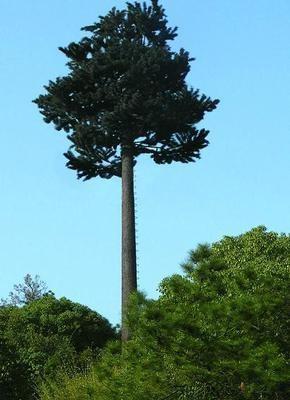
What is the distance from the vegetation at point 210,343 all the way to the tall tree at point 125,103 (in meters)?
22.8

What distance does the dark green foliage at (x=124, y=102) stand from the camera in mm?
40781

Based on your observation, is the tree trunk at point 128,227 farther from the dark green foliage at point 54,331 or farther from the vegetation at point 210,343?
the vegetation at point 210,343

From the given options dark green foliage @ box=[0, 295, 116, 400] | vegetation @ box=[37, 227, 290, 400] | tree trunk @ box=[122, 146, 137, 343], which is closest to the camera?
vegetation @ box=[37, 227, 290, 400]

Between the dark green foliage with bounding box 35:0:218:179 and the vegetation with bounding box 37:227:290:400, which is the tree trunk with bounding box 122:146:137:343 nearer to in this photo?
the dark green foliage with bounding box 35:0:218:179

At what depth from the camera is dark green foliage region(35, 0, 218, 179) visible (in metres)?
40.8

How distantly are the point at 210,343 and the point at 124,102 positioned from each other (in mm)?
25686

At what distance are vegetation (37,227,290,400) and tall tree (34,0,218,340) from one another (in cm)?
2280

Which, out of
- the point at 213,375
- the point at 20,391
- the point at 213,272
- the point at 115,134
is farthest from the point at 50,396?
the point at 115,134

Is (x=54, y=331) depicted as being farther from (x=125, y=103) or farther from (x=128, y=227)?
(x=125, y=103)

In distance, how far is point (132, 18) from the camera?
1687 inches

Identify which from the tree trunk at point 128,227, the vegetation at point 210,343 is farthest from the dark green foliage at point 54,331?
the vegetation at point 210,343

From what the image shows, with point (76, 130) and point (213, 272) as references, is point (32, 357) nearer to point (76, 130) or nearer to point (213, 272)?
point (76, 130)

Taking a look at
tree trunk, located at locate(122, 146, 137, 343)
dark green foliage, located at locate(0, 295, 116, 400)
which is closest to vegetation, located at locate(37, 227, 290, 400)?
dark green foliage, located at locate(0, 295, 116, 400)

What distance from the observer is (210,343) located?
15734 millimetres
